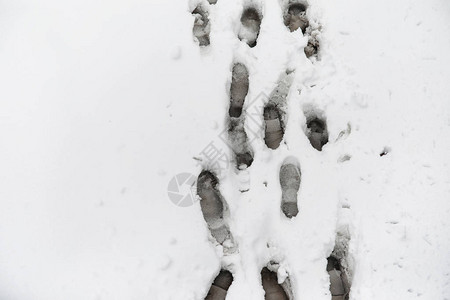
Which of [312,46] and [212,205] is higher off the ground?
[312,46]

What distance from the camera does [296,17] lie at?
1503mm

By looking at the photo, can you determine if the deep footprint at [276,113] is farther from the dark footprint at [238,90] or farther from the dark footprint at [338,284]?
the dark footprint at [338,284]

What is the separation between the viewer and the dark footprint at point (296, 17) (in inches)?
58.5

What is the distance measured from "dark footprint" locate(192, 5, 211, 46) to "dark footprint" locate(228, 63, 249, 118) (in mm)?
149

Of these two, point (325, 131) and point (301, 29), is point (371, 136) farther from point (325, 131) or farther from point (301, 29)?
point (301, 29)

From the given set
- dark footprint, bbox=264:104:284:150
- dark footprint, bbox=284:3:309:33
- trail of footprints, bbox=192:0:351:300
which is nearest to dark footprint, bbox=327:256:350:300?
trail of footprints, bbox=192:0:351:300

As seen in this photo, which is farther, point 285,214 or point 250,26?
point 250,26

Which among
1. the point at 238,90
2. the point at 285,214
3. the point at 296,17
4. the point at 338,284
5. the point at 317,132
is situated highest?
the point at 296,17

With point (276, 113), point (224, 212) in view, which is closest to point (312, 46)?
point (276, 113)

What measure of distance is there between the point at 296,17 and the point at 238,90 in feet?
1.15

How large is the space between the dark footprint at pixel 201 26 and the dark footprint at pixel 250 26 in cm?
12

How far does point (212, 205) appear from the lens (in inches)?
53.9

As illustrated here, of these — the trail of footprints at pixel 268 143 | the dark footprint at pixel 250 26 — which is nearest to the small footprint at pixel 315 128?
the trail of footprints at pixel 268 143

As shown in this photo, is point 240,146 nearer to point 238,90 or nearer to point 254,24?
point 238,90
